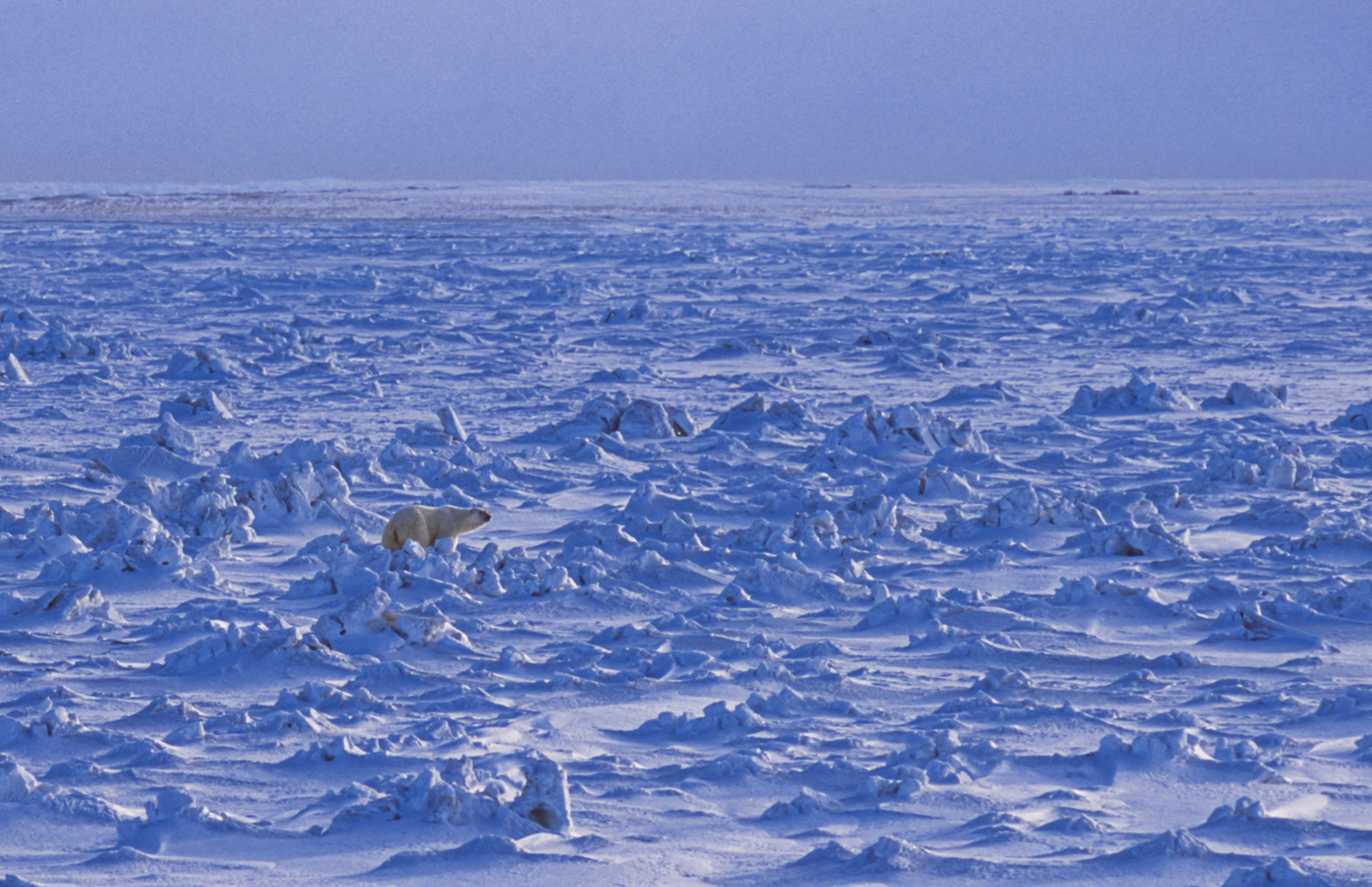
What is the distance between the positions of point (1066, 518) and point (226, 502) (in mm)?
2825

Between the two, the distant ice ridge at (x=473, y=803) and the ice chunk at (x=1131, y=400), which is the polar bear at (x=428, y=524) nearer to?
the distant ice ridge at (x=473, y=803)

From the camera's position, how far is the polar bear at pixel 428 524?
4.43 metres

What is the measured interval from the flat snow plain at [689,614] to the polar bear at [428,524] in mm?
82

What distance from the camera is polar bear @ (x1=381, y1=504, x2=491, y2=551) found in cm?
443

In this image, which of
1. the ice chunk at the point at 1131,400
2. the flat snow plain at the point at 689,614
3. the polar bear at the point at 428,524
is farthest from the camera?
the ice chunk at the point at 1131,400

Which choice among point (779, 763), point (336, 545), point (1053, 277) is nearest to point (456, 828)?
point (779, 763)

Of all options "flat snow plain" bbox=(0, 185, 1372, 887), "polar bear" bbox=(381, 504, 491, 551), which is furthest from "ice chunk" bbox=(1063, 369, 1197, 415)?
"polar bear" bbox=(381, 504, 491, 551)

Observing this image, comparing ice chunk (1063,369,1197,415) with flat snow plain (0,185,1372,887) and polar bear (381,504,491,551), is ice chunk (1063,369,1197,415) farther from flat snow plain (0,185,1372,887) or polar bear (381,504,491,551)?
polar bear (381,504,491,551)

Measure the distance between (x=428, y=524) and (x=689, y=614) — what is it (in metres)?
1.02

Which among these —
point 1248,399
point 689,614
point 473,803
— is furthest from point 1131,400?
point 473,803

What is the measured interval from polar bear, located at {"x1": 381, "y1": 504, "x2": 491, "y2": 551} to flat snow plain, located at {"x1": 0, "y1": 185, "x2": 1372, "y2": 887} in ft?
0.27

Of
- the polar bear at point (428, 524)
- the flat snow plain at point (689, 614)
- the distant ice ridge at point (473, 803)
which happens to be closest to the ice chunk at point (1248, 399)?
the flat snow plain at point (689, 614)

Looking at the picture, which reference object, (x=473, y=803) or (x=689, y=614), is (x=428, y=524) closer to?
(x=689, y=614)

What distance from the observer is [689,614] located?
3.90 m
